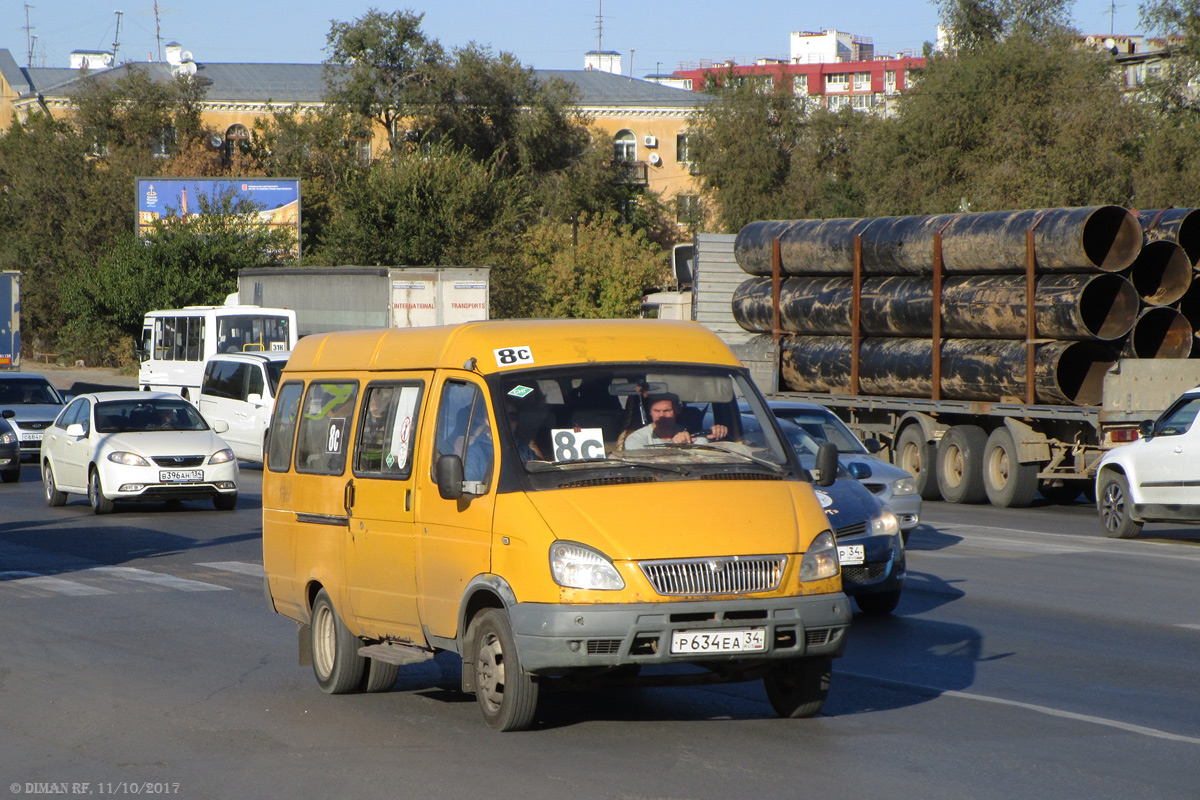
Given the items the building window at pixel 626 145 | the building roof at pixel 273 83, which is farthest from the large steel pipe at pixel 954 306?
the building window at pixel 626 145

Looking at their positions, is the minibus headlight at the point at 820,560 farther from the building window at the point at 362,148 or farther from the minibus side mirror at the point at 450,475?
the building window at the point at 362,148

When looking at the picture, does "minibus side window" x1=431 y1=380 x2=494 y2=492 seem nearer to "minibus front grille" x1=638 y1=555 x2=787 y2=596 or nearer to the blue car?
"minibus front grille" x1=638 y1=555 x2=787 y2=596

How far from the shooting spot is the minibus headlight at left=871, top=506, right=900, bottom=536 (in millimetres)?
10984

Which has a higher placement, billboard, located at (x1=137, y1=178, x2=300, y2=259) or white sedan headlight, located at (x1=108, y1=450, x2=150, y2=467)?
billboard, located at (x1=137, y1=178, x2=300, y2=259)

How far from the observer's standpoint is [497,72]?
78750 mm

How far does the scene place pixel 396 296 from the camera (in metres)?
32.3

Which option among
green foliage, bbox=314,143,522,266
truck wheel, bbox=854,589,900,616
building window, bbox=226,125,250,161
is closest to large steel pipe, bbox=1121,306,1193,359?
truck wheel, bbox=854,589,900,616

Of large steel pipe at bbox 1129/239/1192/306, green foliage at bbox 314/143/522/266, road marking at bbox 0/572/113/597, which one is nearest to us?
road marking at bbox 0/572/113/597

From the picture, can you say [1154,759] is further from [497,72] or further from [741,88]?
[497,72]

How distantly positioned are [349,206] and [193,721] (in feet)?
153

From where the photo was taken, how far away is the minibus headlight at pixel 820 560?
270 inches

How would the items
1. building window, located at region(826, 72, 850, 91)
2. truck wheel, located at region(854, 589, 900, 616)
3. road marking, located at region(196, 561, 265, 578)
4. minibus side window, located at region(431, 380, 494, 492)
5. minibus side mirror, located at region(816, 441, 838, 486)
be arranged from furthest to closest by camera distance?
building window, located at region(826, 72, 850, 91), road marking, located at region(196, 561, 265, 578), truck wheel, located at region(854, 589, 900, 616), minibus side mirror, located at region(816, 441, 838, 486), minibus side window, located at region(431, 380, 494, 492)

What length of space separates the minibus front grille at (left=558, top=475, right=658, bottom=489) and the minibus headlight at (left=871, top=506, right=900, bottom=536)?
14.5 ft

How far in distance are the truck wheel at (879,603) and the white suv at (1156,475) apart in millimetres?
6121
